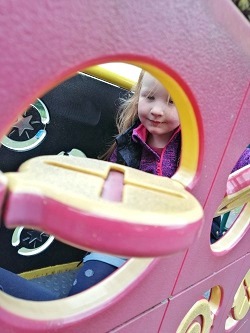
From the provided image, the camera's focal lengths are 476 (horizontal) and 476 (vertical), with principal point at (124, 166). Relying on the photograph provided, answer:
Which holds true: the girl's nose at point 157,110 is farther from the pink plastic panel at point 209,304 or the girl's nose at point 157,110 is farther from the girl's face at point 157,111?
the pink plastic panel at point 209,304

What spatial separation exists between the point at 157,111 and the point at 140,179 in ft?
1.43

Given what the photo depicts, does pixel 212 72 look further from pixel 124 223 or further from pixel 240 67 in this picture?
pixel 124 223

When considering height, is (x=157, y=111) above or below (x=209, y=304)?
above

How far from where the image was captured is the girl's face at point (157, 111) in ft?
2.83

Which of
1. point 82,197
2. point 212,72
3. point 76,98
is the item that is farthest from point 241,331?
point 82,197

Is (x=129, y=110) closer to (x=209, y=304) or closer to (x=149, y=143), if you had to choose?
(x=149, y=143)

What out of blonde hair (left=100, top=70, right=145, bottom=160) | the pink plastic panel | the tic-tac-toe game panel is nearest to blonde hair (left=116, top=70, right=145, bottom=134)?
blonde hair (left=100, top=70, right=145, bottom=160)

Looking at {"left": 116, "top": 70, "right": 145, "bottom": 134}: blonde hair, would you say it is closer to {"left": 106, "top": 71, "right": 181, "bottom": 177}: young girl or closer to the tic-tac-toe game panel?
{"left": 106, "top": 71, "right": 181, "bottom": 177}: young girl

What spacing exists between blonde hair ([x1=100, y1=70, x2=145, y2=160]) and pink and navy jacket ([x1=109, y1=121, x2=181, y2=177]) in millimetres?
21

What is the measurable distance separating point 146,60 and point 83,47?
74mm

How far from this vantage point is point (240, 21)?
51 centimetres

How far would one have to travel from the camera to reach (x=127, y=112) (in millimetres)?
1033

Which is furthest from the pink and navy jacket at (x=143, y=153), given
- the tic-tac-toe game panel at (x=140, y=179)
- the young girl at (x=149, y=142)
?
the tic-tac-toe game panel at (x=140, y=179)

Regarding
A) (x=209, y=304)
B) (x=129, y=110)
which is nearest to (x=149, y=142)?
(x=129, y=110)
